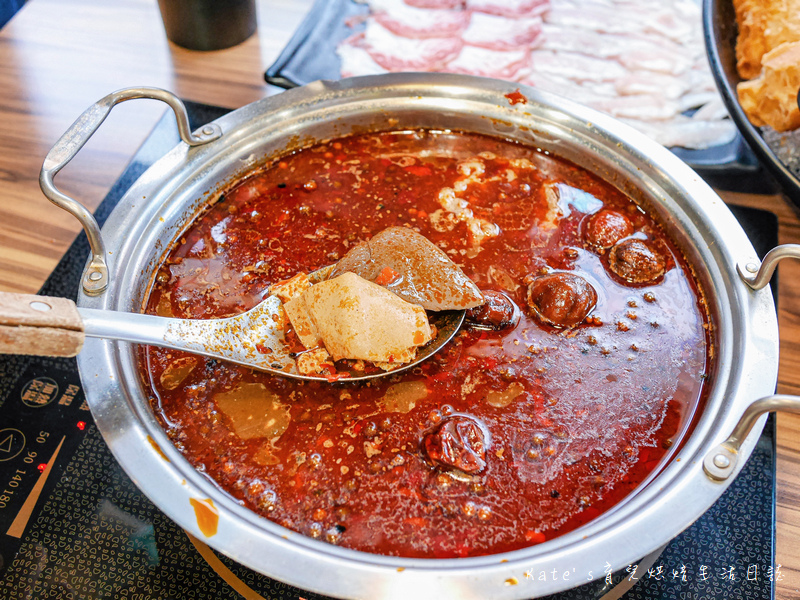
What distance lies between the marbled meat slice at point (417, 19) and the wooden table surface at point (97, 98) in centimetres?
50

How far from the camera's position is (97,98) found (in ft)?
9.79

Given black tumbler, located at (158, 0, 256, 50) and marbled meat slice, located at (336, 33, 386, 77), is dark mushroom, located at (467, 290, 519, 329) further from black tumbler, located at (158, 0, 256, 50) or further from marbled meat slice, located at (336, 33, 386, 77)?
black tumbler, located at (158, 0, 256, 50)

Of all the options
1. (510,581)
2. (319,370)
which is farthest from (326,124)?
(510,581)

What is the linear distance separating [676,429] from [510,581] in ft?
2.28

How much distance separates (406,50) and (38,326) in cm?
232

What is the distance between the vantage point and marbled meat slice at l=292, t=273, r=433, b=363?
1649mm

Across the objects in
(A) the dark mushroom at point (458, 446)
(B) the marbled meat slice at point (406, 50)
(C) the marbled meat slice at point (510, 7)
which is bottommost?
(A) the dark mushroom at point (458, 446)

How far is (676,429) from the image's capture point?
1.68m

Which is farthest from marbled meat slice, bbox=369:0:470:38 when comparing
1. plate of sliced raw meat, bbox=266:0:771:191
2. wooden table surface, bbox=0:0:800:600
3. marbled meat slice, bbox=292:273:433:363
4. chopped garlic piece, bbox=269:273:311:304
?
marbled meat slice, bbox=292:273:433:363

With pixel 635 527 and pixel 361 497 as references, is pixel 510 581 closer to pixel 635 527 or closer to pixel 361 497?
pixel 635 527

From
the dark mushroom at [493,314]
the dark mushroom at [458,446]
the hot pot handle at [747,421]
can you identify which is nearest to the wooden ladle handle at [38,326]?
the dark mushroom at [458,446]

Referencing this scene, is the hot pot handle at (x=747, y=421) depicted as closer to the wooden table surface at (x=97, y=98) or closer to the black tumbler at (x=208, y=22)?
the wooden table surface at (x=97, y=98)

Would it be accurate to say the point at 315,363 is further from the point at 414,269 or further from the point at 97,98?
the point at 97,98

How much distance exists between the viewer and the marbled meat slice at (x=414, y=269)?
1748 millimetres
